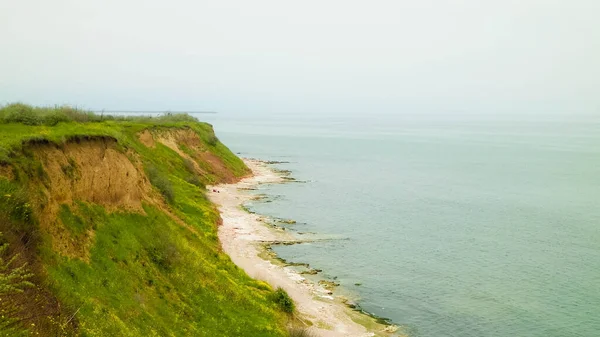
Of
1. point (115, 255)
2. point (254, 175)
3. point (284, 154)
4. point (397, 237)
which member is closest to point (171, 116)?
point (254, 175)

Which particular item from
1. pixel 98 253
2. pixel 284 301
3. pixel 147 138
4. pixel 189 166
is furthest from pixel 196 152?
pixel 98 253

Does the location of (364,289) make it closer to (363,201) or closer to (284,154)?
(363,201)

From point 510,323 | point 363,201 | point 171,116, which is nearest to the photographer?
point 510,323

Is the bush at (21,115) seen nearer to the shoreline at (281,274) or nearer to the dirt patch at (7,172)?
the dirt patch at (7,172)

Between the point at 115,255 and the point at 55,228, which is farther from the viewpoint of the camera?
the point at 115,255

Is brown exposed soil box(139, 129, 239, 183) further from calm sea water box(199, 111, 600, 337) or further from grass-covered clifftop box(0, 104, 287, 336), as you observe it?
grass-covered clifftop box(0, 104, 287, 336)

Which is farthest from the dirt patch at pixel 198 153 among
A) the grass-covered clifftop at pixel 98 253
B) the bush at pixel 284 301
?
the bush at pixel 284 301

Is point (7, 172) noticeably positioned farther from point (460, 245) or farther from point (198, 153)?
point (198, 153)
